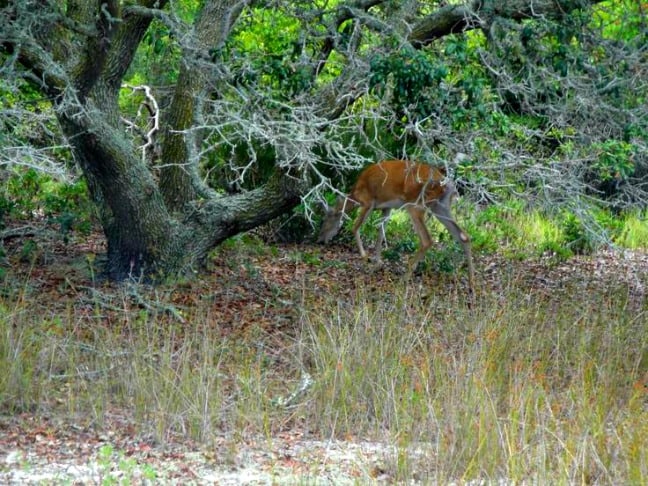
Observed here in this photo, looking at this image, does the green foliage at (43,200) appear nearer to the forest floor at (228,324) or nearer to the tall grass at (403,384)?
the forest floor at (228,324)

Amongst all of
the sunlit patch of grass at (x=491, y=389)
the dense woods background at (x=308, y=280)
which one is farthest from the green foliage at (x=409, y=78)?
the sunlit patch of grass at (x=491, y=389)

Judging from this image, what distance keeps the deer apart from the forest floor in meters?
0.37

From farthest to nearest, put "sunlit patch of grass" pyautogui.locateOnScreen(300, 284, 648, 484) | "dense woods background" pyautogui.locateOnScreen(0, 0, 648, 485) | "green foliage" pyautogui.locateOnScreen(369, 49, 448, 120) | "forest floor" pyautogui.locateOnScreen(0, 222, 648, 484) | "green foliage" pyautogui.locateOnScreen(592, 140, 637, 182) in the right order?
"green foliage" pyautogui.locateOnScreen(592, 140, 637, 182) → "green foliage" pyautogui.locateOnScreen(369, 49, 448, 120) → "dense woods background" pyautogui.locateOnScreen(0, 0, 648, 485) → "forest floor" pyautogui.locateOnScreen(0, 222, 648, 484) → "sunlit patch of grass" pyautogui.locateOnScreen(300, 284, 648, 484)

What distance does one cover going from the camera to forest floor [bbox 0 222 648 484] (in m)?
5.72

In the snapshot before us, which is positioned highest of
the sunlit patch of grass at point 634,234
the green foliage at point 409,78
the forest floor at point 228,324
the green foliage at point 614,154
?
the green foliage at point 409,78

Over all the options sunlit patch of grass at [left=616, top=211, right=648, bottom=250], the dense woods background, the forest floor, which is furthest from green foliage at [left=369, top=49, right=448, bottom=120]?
sunlit patch of grass at [left=616, top=211, right=648, bottom=250]

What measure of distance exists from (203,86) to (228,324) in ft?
7.32

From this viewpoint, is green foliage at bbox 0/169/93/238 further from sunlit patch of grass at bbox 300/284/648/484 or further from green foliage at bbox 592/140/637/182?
green foliage at bbox 592/140/637/182

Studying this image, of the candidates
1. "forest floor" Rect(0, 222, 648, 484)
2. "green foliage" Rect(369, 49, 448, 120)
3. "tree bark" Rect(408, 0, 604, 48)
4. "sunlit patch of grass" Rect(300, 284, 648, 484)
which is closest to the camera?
"sunlit patch of grass" Rect(300, 284, 648, 484)

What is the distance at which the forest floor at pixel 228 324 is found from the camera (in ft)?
18.8

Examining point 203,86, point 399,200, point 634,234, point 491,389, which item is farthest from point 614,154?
point 634,234

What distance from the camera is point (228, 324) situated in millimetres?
9539

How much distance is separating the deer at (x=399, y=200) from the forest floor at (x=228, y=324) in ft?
1.23

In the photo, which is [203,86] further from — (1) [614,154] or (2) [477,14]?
(1) [614,154]
